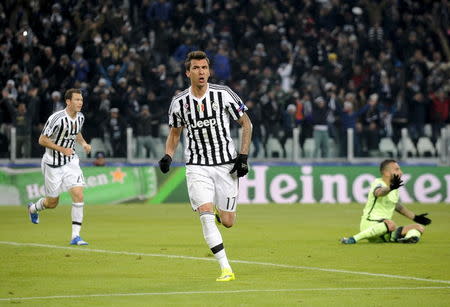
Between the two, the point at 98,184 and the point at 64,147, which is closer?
the point at 64,147

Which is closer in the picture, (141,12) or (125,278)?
(125,278)

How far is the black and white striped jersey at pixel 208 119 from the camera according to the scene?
34.7 feet

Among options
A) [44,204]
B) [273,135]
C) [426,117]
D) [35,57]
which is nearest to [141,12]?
[35,57]

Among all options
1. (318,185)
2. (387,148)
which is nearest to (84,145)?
(318,185)

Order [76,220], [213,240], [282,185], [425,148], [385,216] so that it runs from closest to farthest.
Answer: [213,240], [385,216], [76,220], [425,148], [282,185]

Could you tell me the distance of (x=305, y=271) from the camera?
11312 mm

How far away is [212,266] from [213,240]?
1.64 m

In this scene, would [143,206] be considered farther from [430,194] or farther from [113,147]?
[430,194]

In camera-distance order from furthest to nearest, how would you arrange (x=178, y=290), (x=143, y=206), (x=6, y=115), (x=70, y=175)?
1. (x=143, y=206)
2. (x=6, y=115)
3. (x=70, y=175)
4. (x=178, y=290)

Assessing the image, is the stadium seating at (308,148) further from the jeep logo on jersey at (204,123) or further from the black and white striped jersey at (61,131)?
the jeep logo on jersey at (204,123)

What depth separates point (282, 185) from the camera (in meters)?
26.4

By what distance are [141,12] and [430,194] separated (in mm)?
9283

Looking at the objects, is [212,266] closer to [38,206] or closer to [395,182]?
[395,182]

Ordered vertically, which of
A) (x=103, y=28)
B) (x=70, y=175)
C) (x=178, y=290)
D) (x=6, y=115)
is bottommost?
(x=178, y=290)
